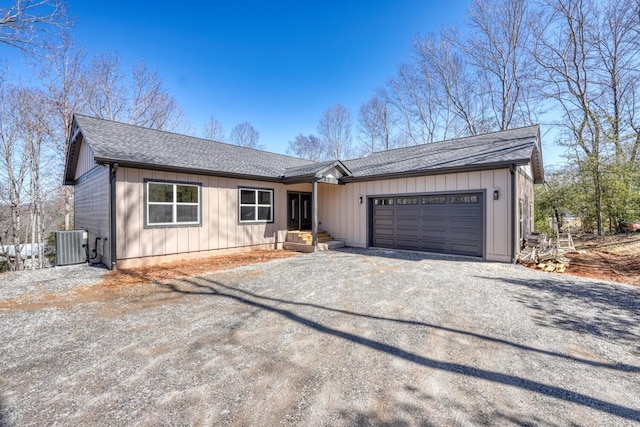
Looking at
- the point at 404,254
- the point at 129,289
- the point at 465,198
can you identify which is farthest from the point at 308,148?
the point at 129,289

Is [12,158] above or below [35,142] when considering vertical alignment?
below

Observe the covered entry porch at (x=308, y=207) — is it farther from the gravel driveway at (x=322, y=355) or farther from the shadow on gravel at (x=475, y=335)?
the shadow on gravel at (x=475, y=335)

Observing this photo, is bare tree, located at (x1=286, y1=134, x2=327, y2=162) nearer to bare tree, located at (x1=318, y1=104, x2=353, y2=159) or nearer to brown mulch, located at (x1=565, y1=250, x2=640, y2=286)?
bare tree, located at (x1=318, y1=104, x2=353, y2=159)

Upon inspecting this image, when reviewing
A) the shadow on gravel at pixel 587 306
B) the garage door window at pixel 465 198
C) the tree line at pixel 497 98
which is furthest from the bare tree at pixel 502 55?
the shadow on gravel at pixel 587 306

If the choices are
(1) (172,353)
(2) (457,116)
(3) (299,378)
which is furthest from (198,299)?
(2) (457,116)

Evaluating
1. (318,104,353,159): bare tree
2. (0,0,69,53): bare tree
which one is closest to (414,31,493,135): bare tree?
(318,104,353,159): bare tree

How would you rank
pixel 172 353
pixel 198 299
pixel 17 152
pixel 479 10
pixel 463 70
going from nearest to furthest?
pixel 172 353 < pixel 198 299 < pixel 17 152 < pixel 479 10 < pixel 463 70

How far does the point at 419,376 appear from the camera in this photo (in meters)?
2.61

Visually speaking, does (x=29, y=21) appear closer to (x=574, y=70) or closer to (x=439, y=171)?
(x=439, y=171)

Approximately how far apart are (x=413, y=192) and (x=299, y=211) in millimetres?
4636

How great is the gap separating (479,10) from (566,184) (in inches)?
493

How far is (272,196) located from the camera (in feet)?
36.1

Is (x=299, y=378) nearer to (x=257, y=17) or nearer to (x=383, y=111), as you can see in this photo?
(x=257, y=17)

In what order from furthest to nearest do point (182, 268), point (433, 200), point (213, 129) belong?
point (213, 129) → point (433, 200) → point (182, 268)
